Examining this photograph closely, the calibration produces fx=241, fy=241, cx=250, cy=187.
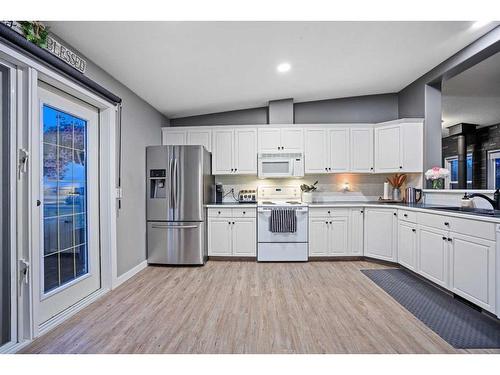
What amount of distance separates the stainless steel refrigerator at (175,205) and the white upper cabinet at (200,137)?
1.97 feet

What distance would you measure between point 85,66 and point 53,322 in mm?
2195

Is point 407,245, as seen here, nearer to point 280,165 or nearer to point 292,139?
point 280,165

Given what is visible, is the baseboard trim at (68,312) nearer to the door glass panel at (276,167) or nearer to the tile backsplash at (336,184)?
the tile backsplash at (336,184)

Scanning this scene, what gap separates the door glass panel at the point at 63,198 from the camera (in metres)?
2.01

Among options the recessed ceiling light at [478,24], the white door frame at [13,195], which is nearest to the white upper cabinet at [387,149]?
the recessed ceiling light at [478,24]

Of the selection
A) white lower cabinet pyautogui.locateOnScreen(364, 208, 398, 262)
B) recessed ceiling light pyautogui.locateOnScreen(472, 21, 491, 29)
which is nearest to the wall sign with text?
recessed ceiling light pyautogui.locateOnScreen(472, 21, 491, 29)

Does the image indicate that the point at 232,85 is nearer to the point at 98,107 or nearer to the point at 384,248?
the point at 98,107

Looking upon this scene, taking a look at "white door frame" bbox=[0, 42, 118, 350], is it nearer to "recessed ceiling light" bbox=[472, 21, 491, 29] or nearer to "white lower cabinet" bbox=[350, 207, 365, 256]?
"white lower cabinet" bbox=[350, 207, 365, 256]

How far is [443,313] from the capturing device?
2.09 m

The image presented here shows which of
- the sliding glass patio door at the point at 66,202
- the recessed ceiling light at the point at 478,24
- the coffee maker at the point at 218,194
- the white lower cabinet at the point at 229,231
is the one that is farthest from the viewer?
the coffee maker at the point at 218,194

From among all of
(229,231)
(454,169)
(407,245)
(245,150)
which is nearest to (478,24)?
(407,245)

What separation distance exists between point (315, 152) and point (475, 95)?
294 centimetres

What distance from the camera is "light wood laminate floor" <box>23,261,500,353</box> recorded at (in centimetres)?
166
